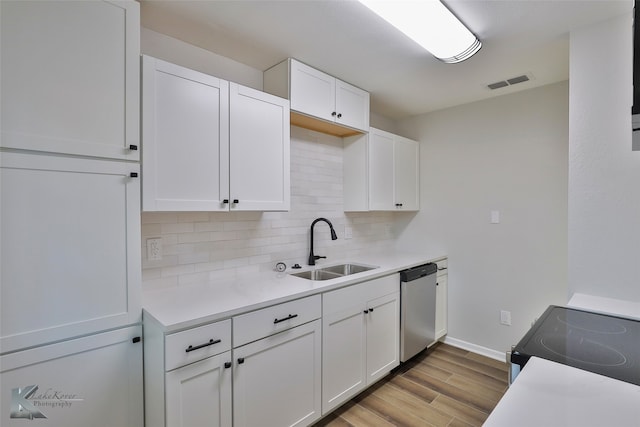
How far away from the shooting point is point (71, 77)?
1280 millimetres

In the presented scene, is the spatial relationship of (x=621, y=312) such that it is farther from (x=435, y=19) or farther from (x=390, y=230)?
(x=390, y=230)

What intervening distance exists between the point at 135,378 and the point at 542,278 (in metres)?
3.10

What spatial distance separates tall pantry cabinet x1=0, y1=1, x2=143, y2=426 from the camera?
1.17 m

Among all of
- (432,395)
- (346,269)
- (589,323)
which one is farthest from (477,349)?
(589,323)

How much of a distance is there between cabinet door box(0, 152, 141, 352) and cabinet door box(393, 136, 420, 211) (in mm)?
2423

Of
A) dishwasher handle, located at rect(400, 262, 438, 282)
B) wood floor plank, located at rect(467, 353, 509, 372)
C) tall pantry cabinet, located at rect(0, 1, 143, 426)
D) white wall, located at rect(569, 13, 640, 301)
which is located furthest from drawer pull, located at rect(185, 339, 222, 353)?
wood floor plank, located at rect(467, 353, 509, 372)

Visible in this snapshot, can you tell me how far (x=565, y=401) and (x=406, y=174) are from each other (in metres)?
2.71

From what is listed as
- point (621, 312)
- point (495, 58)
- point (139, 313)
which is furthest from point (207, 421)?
point (495, 58)

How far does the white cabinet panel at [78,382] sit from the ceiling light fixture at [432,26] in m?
2.02

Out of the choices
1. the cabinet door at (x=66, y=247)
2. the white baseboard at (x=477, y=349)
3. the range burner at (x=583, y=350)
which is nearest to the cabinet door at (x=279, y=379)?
the cabinet door at (x=66, y=247)

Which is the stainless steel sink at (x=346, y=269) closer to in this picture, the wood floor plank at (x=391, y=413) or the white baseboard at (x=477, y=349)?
the wood floor plank at (x=391, y=413)

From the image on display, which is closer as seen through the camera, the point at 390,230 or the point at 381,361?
the point at 381,361

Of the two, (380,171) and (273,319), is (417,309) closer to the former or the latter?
(380,171)

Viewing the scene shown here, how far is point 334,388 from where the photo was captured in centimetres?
202
